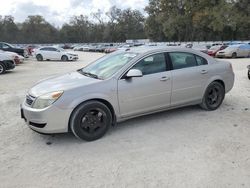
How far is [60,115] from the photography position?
14.7 feet

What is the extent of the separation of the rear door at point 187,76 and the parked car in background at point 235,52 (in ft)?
68.5

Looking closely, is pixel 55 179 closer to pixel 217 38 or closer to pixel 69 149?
pixel 69 149

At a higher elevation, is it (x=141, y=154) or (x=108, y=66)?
(x=108, y=66)

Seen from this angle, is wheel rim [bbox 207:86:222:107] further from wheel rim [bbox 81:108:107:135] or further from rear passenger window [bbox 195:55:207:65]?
wheel rim [bbox 81:108:107:135]

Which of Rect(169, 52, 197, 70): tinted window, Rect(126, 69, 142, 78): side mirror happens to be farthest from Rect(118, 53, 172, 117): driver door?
Rect(169, 52, 197, 70): tinted window

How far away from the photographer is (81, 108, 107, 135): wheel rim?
4.69 m

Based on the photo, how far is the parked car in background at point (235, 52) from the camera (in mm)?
25469

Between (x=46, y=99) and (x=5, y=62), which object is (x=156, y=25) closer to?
(x=5, y=62)

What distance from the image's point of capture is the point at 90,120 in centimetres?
472

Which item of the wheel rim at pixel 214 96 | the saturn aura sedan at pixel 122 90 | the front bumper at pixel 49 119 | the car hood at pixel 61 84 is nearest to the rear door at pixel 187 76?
the saturn aura sedan at pixel 122 90

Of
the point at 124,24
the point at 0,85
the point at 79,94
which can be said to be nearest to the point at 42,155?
the point at 79,94

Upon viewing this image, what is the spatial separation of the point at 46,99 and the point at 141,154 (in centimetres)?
172

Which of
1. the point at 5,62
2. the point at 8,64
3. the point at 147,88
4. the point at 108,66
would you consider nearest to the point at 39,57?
the point at 8,64

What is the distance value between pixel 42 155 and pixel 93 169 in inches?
37.5
